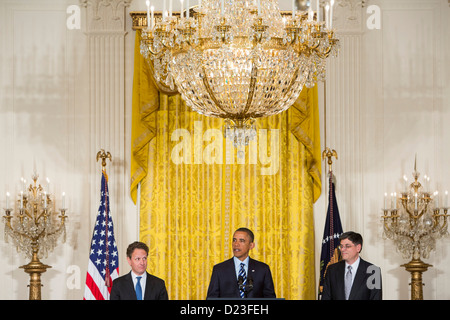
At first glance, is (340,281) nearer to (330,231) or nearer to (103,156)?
(330,231)

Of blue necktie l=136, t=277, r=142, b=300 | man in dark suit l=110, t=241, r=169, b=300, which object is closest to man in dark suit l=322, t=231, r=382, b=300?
man in dark suit l=110, t=241, r=169, b=300

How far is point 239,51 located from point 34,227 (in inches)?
151

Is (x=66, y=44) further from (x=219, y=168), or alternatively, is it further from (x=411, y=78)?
(x=411, y=78)

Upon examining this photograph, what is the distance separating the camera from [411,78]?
902cm

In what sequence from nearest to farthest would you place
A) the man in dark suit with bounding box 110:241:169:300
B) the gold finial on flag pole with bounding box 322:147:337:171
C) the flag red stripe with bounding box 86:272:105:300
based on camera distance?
the man in dark suit with bounding box 110:241:169:300, the flag red stripe with bounding box 86:272:105:300, the gold finial on flag pole with bounding box 322:147:337:171

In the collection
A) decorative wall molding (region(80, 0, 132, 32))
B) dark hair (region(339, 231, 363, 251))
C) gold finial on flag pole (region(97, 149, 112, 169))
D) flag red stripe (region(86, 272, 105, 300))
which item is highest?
decorative wall molding (region(80, 0, 132, 32))

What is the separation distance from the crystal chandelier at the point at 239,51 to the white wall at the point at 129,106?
3.15 m

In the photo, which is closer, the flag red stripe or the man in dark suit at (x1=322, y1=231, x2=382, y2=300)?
the man in dark suit at (x1=322, y1=231, x2=382, y2=300)

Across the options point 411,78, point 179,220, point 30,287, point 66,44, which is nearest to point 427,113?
point 411,78

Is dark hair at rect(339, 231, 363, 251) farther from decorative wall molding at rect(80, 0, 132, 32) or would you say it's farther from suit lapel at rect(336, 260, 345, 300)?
decorative wall molding at rect(80, 0, 132, 32)

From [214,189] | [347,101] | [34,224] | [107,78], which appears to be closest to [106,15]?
[107,78]

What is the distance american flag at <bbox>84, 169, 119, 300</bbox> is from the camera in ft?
26.8

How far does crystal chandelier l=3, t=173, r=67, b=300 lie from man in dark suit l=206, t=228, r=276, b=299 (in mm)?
2492

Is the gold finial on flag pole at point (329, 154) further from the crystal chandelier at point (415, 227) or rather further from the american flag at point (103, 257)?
the american flag at point (103, 257)
